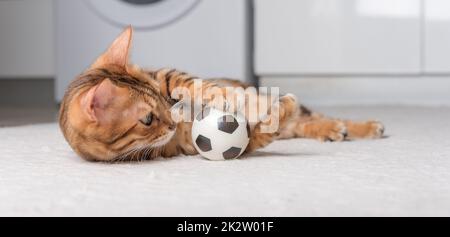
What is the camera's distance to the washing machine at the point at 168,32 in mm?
2842

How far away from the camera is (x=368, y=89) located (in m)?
2.98

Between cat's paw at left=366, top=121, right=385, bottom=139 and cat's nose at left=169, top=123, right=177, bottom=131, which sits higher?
cat's nose at left=169, top=123, right=177, bottom=131

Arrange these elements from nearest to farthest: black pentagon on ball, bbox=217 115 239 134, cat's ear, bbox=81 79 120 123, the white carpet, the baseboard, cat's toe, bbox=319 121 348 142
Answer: the white carpet < cat's ear, bbox=81 79 120 123 < black pentagon on ball, bbox=217 115 239 134 < cat's toe, bbox=319 121 348 142 < the baseboard

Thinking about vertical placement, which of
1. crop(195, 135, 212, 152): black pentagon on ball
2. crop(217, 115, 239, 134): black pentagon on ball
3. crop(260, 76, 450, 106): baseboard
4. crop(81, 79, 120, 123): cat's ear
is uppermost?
crop(81, 79, 120, 123): cat's ear

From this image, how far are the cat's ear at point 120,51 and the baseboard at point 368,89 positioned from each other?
5.70ft

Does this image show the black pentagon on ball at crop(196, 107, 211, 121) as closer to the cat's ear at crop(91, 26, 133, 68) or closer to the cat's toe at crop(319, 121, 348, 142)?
the cat's ear at crop(91, 26, 133, 68)

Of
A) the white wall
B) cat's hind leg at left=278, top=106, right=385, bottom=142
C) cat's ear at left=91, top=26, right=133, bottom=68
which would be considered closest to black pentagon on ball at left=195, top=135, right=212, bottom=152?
cat's ear at left=91, top=26, right=133, bottom=68

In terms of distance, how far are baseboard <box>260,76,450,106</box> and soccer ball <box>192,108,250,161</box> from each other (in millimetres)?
1770

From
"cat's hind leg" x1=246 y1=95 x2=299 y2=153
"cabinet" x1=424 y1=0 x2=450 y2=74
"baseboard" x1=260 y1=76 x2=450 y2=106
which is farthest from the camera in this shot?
"baseboard" x1=260 y1=76 x2=450 y2=106

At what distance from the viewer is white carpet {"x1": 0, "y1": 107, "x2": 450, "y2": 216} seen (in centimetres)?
84

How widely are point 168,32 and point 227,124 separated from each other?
172 centimetres

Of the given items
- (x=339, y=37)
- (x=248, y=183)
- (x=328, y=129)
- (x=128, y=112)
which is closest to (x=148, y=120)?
(x=128, y=112)

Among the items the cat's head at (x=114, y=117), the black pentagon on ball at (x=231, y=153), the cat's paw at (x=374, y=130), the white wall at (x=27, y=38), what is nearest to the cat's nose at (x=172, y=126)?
the cat's head at (x=114, y=117)
